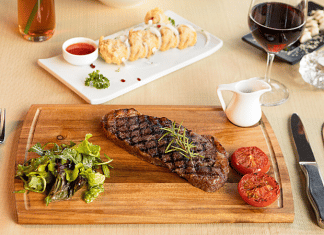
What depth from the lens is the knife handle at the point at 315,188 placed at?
4.96 ft

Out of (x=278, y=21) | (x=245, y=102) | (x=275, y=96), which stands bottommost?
(x=275, y=96)

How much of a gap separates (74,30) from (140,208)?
165 centimetres

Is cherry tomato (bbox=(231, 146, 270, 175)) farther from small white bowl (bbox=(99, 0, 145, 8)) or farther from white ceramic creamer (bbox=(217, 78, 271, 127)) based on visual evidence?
small white bowl (bbox=(99, 0, 145, 8))

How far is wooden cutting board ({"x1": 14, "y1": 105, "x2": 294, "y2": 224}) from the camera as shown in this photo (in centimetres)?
147

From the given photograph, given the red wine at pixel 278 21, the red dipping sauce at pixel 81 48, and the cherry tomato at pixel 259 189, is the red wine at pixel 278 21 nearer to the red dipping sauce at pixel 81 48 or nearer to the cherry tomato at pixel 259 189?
the cherry tomato at pixel 259 189

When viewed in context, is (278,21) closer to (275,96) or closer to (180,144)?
(275,96)

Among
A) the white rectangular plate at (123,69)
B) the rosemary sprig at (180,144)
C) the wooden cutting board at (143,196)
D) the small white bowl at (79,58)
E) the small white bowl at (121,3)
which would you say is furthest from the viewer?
the small white bowl at (121,3)

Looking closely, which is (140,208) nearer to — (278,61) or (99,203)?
(99,203)

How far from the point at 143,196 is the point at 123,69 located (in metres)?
1.01

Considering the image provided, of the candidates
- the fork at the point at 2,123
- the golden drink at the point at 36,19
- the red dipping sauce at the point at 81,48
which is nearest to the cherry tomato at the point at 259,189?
the fork at the point at 2,123

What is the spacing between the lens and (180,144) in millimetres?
1658

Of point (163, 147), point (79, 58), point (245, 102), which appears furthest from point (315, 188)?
point (79, 58)

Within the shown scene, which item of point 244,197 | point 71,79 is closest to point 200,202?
point 244,197

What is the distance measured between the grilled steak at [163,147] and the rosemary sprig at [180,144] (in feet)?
0.05
